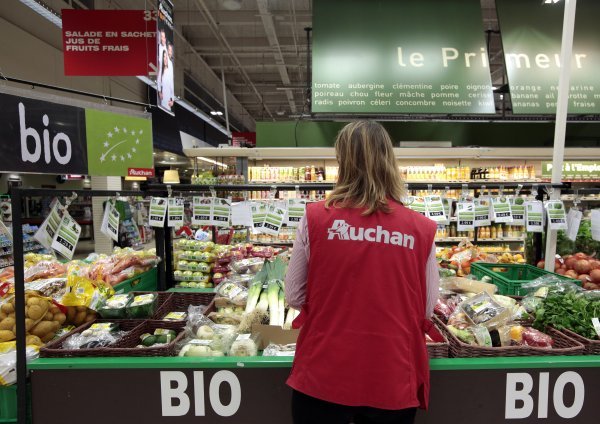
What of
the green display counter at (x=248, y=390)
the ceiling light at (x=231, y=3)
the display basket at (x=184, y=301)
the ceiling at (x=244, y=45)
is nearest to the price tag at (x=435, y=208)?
the green display counter at (x=248, y=390)

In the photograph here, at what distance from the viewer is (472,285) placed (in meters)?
2.62

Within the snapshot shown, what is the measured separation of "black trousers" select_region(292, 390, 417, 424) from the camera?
4.40ft

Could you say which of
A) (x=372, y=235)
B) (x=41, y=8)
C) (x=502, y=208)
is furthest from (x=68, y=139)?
(x=41, y=8)

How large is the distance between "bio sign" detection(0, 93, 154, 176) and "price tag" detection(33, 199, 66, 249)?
22 cm

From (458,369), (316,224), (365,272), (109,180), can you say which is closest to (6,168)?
(316,224)

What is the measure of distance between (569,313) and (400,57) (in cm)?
453

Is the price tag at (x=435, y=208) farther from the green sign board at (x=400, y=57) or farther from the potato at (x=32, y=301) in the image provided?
the green sign board at (x=400, y=57)

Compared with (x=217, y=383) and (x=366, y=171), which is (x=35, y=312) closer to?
(x=217, y=383)

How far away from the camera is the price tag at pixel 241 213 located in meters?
2.67

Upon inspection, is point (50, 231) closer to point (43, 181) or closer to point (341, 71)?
point (341, 71)

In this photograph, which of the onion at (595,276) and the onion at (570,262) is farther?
the onion at (570,262)

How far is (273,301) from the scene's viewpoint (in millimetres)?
2350

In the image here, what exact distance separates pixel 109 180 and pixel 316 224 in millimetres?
9998

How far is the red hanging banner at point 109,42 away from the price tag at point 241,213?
3540 millimetres
